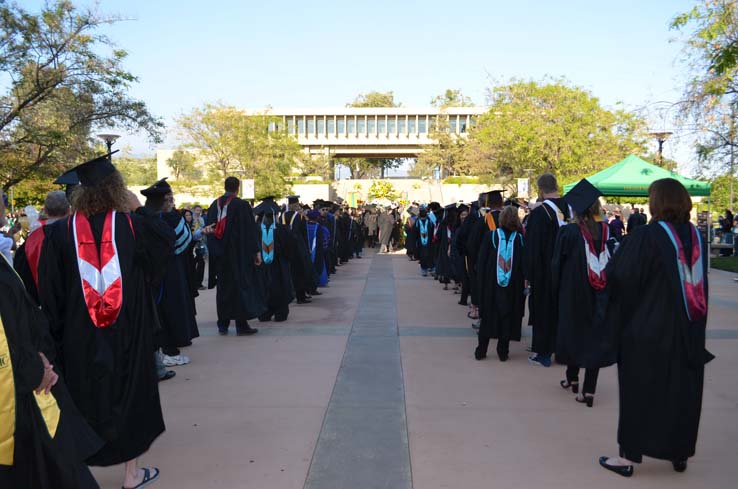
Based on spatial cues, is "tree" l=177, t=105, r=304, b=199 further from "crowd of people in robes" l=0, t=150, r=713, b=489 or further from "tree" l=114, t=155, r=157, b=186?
"tree" l=114, t=155, r=157, b=186

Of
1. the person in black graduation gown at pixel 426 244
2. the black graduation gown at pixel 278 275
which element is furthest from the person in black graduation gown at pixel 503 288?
the person in black graduation gown at pixel 426 244

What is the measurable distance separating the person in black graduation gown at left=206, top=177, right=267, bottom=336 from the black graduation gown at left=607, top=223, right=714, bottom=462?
216 inches

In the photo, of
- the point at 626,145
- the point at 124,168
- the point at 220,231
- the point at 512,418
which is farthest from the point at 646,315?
the point at 124,168

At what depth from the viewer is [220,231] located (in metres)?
8.73

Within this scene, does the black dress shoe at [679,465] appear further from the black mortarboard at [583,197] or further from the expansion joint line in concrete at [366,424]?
the black mortarboard at [583,197]

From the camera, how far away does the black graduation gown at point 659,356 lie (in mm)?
4074

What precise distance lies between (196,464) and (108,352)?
43.0 inches

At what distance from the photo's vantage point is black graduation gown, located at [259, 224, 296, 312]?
33.2 ft

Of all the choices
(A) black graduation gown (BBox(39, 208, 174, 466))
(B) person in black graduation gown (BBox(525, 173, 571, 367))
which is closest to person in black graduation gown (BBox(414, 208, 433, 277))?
(B) person in black graduation gown (BBox(525, 173, 571, 367))

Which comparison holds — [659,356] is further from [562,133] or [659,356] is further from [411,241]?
[562,133]

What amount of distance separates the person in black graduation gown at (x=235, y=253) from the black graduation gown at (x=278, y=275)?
999mm

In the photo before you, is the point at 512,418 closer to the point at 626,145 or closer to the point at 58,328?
the point at 58,328

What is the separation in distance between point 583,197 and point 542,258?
143 cm

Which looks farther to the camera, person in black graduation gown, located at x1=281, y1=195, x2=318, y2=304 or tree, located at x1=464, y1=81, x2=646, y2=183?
tree, located at x1=464, y1=81, x2=646, y2=183
